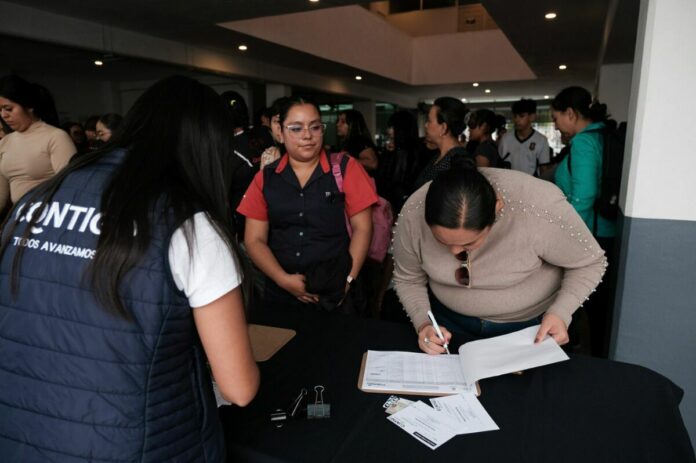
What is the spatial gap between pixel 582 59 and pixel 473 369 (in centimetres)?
797

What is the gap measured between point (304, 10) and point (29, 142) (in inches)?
136

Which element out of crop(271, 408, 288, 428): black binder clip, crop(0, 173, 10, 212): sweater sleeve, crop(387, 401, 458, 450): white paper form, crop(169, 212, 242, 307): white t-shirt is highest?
crop(169, 212, 242, 307): white t-shirt

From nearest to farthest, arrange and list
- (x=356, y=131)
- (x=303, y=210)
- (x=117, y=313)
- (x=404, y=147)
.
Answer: (x=117, y=313) < (x=303, y=210) < (x=404, y=147) < (x=356, y=131)

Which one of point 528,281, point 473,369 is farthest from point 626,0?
point 473,369

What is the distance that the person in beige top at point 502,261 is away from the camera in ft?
4.44

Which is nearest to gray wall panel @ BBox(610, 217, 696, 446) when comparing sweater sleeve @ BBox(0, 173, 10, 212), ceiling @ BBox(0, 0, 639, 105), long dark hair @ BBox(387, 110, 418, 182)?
long dark hair @ BBox(387, 110, 418, 182)

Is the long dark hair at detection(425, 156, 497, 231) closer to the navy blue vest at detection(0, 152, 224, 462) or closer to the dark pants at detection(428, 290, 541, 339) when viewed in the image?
the dark pants at detection(428, 290, 541, 339)

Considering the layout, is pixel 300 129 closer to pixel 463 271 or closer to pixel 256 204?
pixel 256 204

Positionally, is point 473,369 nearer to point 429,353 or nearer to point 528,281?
point 429,353

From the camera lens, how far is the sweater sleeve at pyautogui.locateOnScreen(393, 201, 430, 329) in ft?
5.11

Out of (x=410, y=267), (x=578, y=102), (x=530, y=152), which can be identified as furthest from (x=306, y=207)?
(x=530, y=152)

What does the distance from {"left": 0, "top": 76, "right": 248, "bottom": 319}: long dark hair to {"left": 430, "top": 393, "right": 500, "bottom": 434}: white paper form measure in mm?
553

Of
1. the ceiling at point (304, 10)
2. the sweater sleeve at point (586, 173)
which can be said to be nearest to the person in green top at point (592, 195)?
the sweater sleeve at point (586, 173)

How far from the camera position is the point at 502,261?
1479 millimetres
